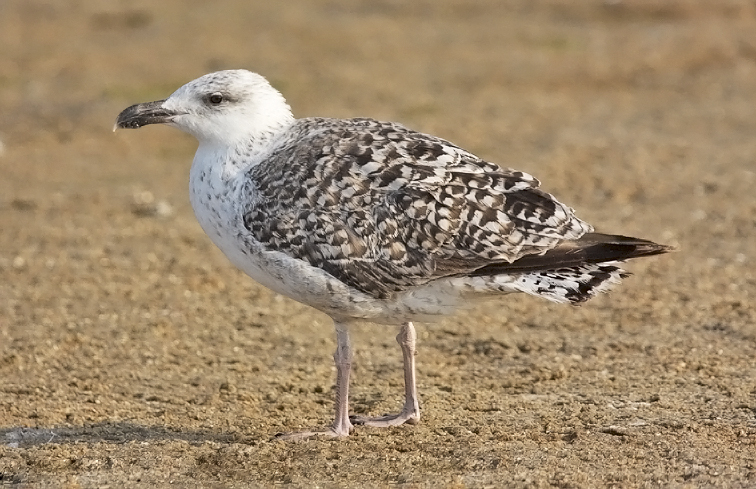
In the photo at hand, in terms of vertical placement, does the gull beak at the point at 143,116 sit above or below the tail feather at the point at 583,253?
above

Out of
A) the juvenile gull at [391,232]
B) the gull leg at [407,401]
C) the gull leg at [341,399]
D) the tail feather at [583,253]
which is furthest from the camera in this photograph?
the gull leg at [407,401]

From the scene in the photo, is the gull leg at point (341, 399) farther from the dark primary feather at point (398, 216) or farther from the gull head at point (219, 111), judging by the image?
the gull head at point (219, 111)

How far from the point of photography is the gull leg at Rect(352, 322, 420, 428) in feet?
21.4

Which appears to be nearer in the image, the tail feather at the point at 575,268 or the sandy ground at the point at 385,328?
the tail feather at the point at 575,268

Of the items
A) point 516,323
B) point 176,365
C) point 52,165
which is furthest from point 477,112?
point 176,365

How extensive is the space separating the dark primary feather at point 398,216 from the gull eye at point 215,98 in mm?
701

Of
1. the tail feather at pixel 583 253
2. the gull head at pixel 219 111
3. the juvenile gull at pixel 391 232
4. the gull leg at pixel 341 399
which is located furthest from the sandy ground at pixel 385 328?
the gull head at pixel 219 111

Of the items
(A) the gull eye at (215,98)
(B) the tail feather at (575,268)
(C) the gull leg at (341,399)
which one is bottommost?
(C) the gull leg at (341,399)

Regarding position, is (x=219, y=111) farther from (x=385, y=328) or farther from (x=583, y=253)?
(x=385, y=328)

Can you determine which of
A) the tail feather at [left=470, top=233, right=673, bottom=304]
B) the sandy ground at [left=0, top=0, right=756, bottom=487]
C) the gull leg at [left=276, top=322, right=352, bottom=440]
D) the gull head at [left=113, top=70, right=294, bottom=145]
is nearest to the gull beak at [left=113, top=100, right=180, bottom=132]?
the gull head at [left=113, top=70, right=294, bottom=145]

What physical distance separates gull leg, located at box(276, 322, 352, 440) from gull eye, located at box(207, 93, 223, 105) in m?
1.52

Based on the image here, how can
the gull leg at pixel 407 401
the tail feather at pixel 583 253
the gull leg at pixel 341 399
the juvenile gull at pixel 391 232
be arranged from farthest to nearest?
the gull leg at pixel 407 401
the gull leg at pixel 341 399
the juvenile gull at pixel 391 232
the tail feather at pixel 583 253

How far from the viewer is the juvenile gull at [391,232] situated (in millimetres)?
5898

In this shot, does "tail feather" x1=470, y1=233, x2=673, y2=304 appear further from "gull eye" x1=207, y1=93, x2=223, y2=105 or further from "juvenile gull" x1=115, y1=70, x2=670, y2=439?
"gull eye" x1=207, y1=93, x2=223, y2=105
